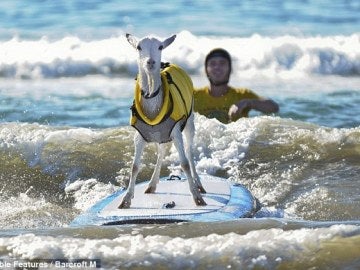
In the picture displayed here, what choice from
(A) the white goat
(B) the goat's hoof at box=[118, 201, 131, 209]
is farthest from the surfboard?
(A) the white goat

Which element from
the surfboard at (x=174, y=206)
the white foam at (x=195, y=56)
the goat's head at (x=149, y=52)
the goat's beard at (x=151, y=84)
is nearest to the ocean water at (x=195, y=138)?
the white foam at (x=195, y=56)

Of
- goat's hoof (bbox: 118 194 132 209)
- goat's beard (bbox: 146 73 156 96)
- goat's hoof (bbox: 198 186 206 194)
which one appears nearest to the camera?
goat's beard (bbox: 146 73 156 96)

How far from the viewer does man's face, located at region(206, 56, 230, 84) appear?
11.3 meters

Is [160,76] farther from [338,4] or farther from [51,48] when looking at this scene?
[338,4]

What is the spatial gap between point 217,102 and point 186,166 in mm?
3472

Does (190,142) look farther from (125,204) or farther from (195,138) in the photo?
(195,138)

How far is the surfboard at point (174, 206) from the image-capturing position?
7.81 meters

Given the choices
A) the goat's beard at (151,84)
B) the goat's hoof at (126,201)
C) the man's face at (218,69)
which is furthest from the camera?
the man's face at (218,69)

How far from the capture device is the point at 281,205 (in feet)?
31.0

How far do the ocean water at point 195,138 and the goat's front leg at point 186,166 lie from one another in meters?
0.68

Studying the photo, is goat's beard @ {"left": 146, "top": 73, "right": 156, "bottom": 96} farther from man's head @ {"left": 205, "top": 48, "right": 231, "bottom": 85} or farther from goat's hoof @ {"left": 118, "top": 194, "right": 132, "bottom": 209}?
man's head @ {"left": 205, "top": 48, "right": 231, "bottom": 85}

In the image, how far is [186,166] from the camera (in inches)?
319

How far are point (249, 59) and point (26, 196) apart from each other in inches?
419

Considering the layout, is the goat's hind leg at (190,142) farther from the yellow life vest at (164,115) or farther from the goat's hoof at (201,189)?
the yellow life vest at (164,115)
